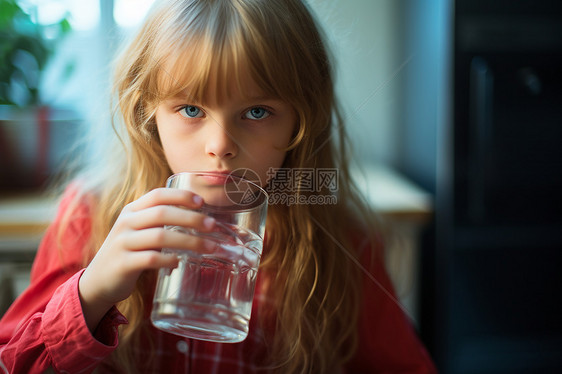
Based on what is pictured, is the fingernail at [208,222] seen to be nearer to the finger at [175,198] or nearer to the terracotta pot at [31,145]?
the finger at [175,198]

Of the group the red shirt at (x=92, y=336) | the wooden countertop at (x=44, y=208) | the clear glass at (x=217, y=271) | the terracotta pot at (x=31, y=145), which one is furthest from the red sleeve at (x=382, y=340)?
the terracotta pot at (x=31, y=145)

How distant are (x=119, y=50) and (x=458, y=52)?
0.64 metres

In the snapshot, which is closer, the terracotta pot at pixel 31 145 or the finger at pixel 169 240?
the finger at pixel 169 240

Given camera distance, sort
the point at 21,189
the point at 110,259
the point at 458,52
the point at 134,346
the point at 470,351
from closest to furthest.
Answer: the point at 110,259 < the point at 134,346 < the point at 21,189 < the point at 458,52 < the point at 470,351

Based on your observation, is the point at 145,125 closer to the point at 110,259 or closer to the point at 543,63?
the point at 110,259

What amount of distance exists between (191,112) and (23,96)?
0.86 feet

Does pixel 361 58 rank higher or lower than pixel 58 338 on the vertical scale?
higher

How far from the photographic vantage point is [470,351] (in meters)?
0.99

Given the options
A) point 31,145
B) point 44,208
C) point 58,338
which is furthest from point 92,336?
point 31,145

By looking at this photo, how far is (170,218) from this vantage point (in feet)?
1.09

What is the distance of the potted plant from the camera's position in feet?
1.55

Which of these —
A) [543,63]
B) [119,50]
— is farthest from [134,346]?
[543,63]

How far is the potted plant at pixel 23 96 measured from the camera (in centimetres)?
47

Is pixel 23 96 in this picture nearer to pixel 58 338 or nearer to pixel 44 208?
pixel 44 208
